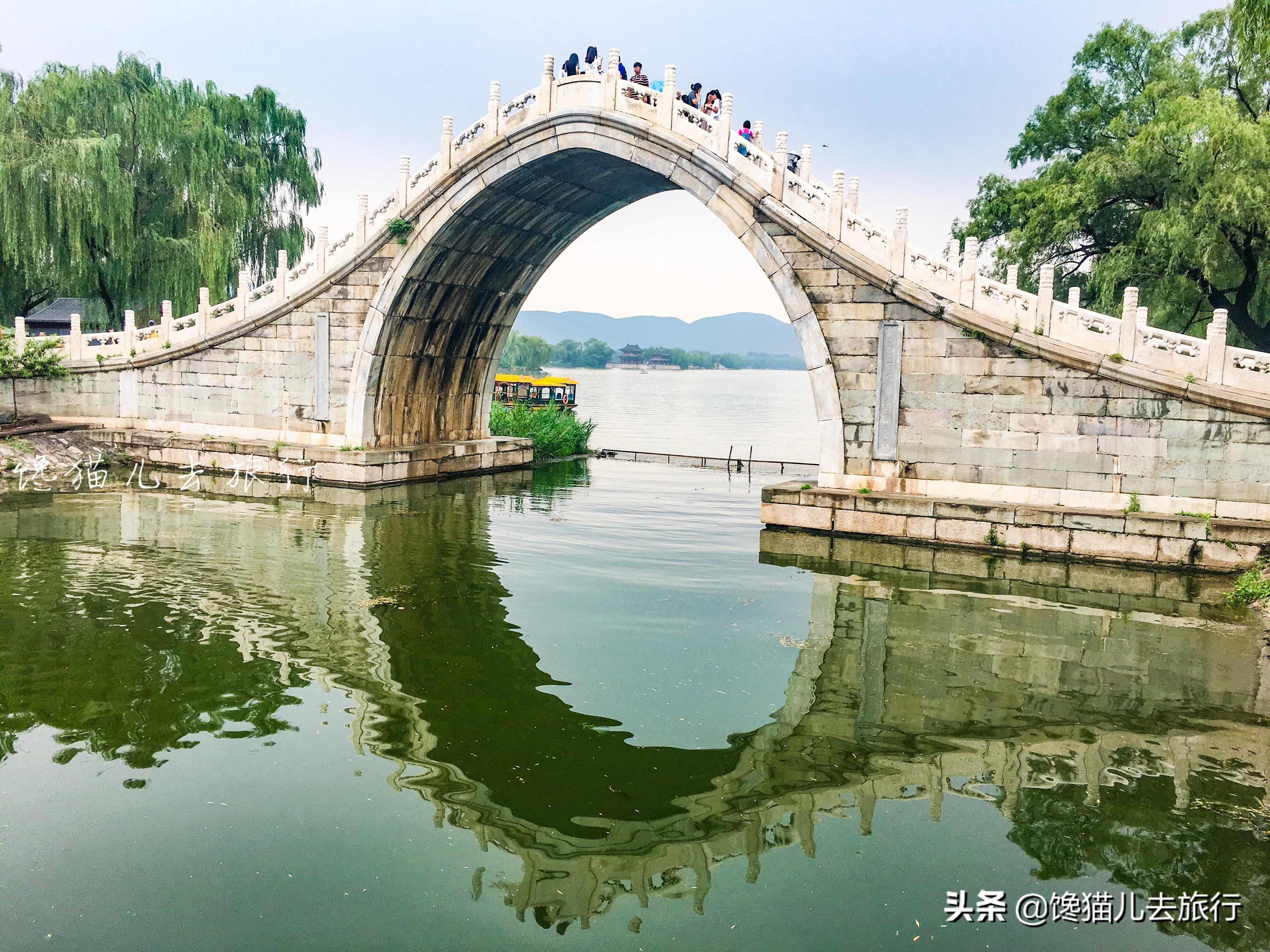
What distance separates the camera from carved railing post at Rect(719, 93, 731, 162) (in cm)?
1566

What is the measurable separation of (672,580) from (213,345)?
13.7 metres

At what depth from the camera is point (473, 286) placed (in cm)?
2161

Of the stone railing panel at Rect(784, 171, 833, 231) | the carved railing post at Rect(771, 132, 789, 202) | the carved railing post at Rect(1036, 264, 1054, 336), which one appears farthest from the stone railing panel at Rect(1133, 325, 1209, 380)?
the carved railing post at Rect(771, 132, 789, 202)

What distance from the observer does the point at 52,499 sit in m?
16.9

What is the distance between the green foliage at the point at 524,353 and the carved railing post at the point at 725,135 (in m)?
83.3

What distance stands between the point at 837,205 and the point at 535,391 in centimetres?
2443

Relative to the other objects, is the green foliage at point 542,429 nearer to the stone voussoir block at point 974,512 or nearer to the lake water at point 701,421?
the lake water at point 701,421

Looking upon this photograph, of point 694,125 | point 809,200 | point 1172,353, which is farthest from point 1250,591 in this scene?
point 694,125

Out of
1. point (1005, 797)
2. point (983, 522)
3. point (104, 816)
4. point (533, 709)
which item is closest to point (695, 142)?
point (983, 522)

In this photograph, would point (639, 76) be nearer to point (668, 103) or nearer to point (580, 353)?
point (668, 103)

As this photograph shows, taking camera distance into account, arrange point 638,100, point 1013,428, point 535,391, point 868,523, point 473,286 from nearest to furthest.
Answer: point 1013,428
point 868,523
point 638,100
point 473,286
point 535,391

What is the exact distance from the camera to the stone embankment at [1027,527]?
12633 millimetres

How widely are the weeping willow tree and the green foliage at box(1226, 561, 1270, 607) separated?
951 inches

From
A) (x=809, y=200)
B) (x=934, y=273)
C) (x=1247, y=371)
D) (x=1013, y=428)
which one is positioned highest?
(x=809, y=200)
